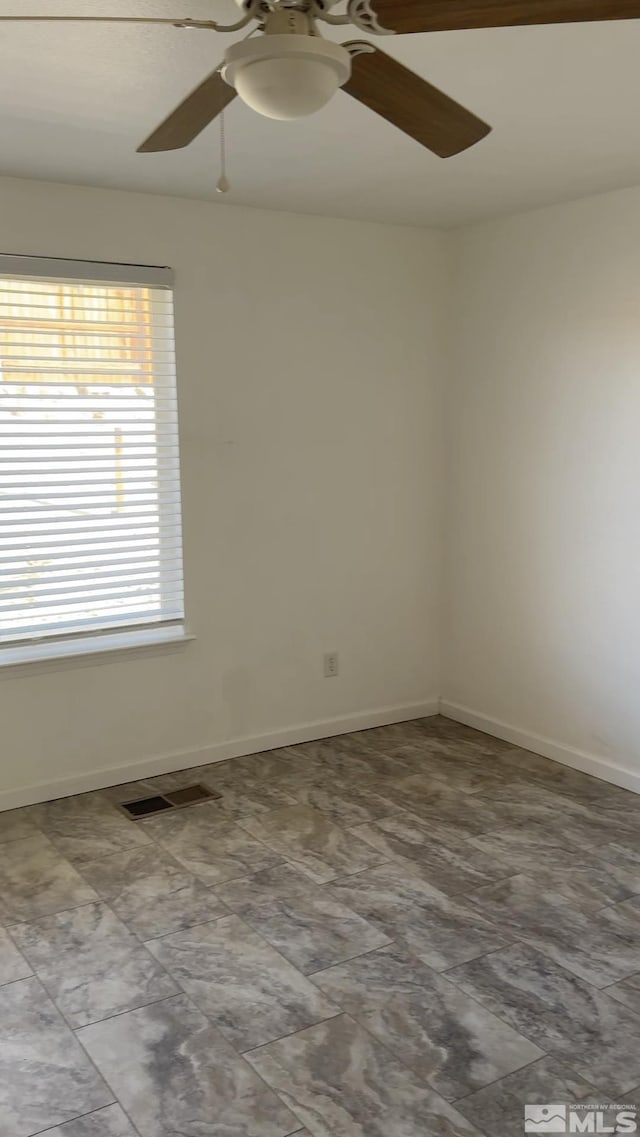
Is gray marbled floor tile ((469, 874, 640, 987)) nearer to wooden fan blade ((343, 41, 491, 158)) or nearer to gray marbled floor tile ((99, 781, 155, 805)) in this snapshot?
gray marbled floor tile ((99, 781, 155, 805))

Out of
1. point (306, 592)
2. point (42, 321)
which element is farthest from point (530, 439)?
point (42, 321)

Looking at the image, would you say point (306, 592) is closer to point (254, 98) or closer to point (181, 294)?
point (181, 294)

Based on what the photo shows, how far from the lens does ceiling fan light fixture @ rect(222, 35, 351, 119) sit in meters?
1.43

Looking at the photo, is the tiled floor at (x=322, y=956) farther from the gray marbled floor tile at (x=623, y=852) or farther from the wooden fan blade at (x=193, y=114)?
the wooden fan blade at (x=193, y=114)

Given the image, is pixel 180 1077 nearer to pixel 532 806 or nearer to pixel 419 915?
pixel 419 915

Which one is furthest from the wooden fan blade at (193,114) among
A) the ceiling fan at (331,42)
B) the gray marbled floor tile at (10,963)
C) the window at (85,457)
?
the gray marbled floor tile at (10,963)

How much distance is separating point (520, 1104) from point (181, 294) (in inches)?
118

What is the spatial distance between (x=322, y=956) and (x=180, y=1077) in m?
0.58

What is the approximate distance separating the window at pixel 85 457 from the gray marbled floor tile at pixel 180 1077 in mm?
1589

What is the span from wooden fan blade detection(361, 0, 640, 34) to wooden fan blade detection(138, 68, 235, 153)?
1.17ft

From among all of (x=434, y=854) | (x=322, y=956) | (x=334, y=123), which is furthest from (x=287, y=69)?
(x=434, y=854)

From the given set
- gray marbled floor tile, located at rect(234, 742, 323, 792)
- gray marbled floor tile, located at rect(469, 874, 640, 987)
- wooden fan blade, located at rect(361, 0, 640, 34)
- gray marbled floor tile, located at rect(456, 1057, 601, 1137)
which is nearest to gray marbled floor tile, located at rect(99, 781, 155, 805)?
gray marbled floor tile, located at rect(234, 742, 323, 792)

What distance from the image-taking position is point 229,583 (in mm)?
3920

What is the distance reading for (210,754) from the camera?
3.96m
